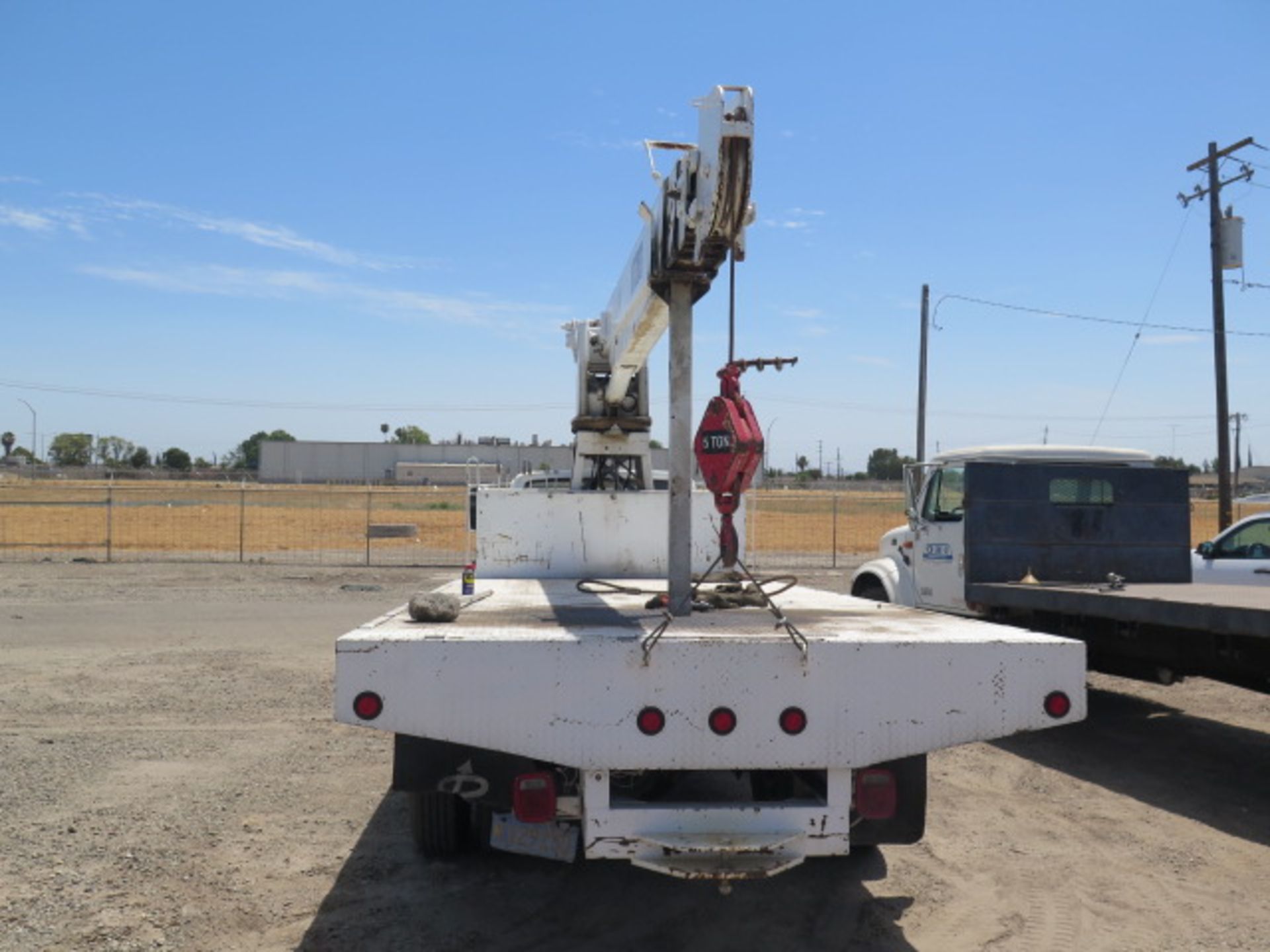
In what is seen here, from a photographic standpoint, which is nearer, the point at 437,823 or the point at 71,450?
the point at 437,823

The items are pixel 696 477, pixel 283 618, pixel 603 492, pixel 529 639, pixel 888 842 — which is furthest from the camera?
pixel 283 618

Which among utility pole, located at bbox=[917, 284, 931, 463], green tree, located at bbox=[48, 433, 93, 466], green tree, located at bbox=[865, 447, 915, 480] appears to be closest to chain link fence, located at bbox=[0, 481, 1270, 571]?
utility pole, located at bbox=[917, 284, 931, 463]

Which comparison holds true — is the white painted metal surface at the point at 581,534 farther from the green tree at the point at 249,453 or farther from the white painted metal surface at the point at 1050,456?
the green tree at the point at 249,453

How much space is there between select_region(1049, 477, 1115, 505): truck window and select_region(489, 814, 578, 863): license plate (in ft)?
18.9

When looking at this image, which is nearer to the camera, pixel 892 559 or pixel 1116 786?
pixel 1116 786

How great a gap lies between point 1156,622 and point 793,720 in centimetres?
388

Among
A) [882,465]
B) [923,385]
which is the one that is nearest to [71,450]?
[882,465]

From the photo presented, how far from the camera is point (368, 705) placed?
148 inches

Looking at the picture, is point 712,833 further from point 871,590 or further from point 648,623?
point 871,590

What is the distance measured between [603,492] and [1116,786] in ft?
13.1

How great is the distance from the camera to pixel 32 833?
5582 mm

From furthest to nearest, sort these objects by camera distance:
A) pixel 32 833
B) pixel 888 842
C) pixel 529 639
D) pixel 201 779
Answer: pixel 201 779 < pixel 32 833 < pixel 888 842 < pixel 529 639

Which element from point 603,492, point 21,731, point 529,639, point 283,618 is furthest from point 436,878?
point 283,618

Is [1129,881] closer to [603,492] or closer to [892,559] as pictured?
[603,492]
